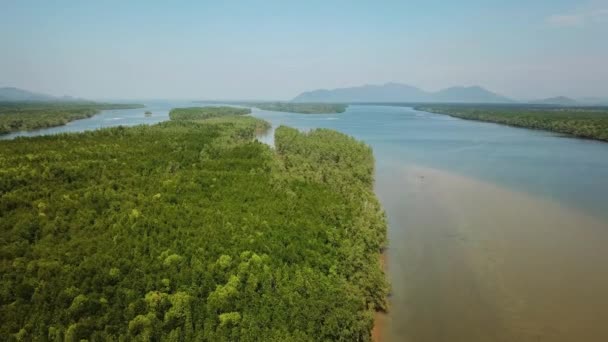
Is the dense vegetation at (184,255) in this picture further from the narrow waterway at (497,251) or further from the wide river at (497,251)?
the narrow waterway at (497,251)

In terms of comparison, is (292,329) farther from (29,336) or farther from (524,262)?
(524,262)

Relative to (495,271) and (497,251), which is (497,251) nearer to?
(497,251)

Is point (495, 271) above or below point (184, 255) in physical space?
below

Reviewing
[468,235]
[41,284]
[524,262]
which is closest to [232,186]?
[41,284]

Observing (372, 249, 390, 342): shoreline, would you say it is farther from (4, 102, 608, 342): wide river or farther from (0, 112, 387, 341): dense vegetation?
(0, 112, 387, 341): dense vegetation

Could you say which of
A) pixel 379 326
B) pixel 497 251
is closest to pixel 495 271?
pixel 497 251

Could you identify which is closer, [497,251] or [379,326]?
[379,326]
